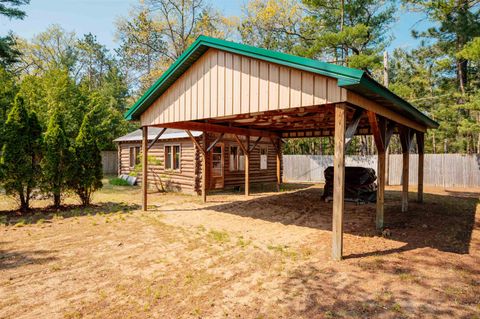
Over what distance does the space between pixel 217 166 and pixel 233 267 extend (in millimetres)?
10491

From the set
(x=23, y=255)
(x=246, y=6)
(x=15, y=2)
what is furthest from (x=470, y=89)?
(x=15, y=2)

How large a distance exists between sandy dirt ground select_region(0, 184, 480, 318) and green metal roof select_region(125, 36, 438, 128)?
3.02 m

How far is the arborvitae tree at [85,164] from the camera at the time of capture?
9648 millimetres

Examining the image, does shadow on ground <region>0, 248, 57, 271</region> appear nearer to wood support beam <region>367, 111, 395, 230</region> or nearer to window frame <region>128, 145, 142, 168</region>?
wood support beam <region>367, 111, 395, 230</region>

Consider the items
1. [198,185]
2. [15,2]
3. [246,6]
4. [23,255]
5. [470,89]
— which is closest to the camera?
[23,255]

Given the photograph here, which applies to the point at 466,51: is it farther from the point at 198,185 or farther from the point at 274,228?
the point at 198,185

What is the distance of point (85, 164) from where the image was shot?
9.84 metres

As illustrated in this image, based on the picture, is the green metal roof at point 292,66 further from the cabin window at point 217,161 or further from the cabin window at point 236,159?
the cabin window at point 236,159

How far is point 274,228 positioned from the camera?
7.51m

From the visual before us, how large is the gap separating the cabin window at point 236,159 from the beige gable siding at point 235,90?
7014 mm

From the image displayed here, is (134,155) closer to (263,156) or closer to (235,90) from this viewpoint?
(263,156)

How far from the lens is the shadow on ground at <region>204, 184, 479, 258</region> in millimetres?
6500

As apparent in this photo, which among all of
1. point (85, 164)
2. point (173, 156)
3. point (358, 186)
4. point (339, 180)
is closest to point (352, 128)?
point (339, 180)

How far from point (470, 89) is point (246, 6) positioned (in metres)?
18.9
